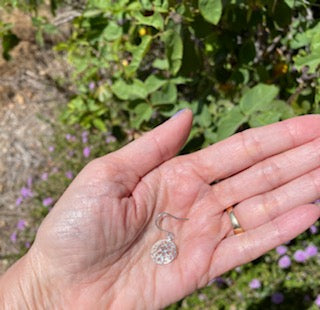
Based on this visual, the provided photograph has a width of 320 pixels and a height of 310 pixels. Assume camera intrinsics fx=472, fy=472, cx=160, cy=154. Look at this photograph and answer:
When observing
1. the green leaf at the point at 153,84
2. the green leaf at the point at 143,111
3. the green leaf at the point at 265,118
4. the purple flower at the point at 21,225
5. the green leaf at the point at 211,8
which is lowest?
the purple flower at the point at 21,225

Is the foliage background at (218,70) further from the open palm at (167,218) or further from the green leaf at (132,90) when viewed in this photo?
the open palm at (167,218)

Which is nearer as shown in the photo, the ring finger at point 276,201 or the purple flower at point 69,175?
the ring finger at point 276,201

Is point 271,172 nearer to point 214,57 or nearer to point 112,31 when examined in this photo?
point 214,57

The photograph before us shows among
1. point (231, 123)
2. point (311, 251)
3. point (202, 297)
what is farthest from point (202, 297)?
point (231, 123)

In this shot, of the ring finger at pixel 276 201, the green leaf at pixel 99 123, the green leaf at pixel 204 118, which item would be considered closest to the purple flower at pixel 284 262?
the ring finger at pixel 276 201

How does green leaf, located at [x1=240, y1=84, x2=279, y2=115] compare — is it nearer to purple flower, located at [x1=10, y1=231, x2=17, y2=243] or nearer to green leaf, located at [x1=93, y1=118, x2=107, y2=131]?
green leaf, located at [x1=93, y1=118, x2=107, y2=131]

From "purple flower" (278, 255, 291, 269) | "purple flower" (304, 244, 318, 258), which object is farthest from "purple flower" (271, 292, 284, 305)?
"purple flower" (304, 244, 318, 258)
